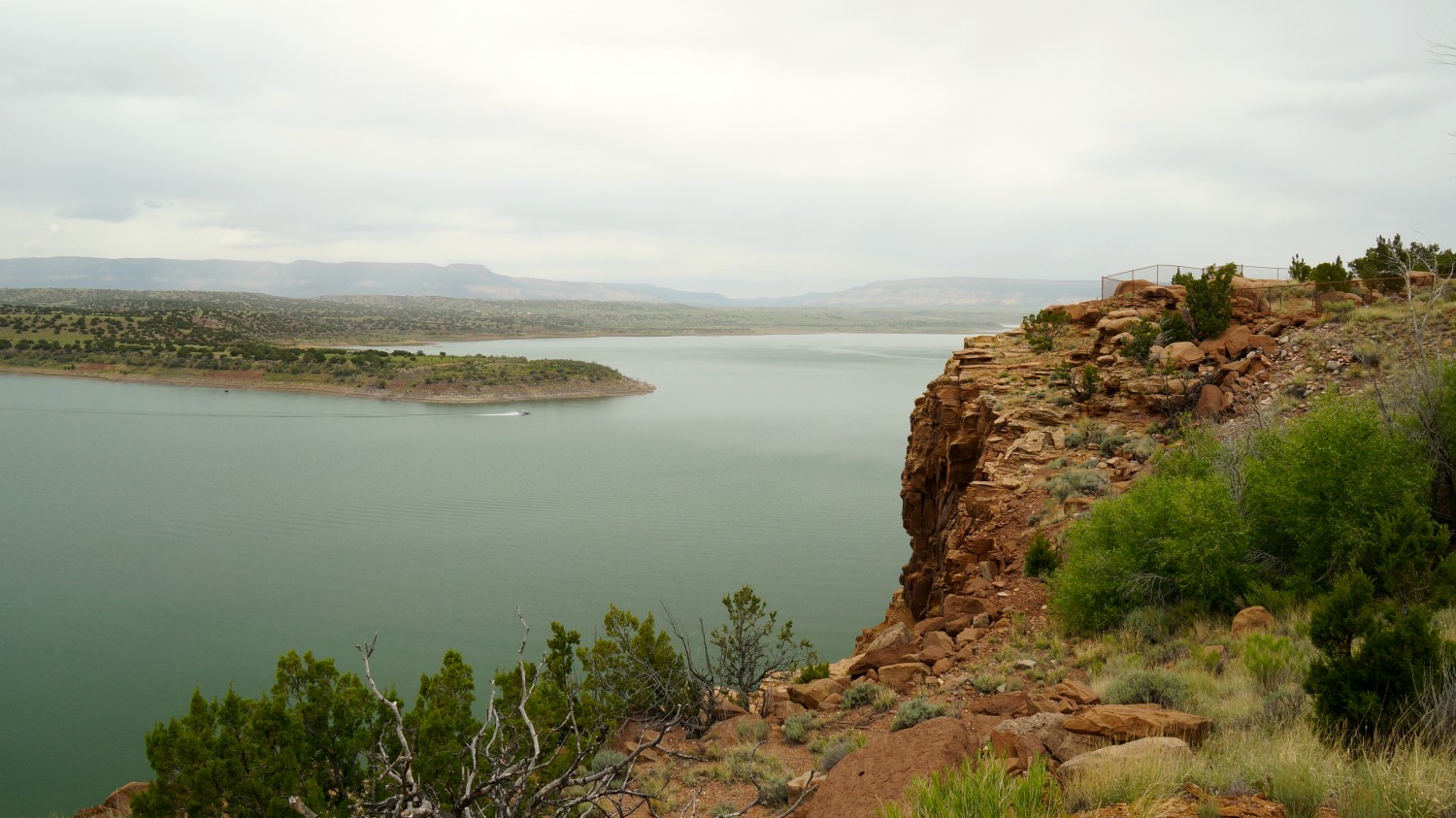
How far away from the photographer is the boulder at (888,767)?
5.18 meters

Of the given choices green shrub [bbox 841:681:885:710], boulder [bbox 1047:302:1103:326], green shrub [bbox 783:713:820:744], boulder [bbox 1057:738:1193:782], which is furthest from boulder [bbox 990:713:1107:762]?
boulder [bbox 1047:302:1103:326]

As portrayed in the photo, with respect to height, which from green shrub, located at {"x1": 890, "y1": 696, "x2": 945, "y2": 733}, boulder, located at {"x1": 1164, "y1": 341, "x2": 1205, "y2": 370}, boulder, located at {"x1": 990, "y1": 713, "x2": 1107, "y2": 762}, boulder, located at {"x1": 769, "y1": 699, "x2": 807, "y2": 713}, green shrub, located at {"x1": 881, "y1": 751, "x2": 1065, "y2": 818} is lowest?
boulder, located at {"x1": 769, "y1": 699, "x2": 807, "y2": 713}

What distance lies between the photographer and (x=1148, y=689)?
6.40 meters

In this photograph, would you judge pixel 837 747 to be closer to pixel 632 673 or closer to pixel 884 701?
pixel 884 701

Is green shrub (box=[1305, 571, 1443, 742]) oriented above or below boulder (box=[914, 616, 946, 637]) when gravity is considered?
above

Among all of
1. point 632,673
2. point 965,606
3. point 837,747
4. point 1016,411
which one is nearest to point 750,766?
point 837,747

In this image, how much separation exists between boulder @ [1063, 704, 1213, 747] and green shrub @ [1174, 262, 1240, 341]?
13.5 meters

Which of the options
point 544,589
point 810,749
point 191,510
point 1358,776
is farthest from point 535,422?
point 1358,776

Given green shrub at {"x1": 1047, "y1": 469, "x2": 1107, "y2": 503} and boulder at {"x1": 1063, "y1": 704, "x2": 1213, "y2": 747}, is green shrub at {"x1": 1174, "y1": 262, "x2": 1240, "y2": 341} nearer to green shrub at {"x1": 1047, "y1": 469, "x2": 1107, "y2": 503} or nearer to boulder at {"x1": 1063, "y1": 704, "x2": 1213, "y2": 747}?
green shrub at {"x1": 1047, "y1": 469, "x2": 1107, "y2": 503}

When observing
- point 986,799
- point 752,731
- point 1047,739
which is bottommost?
point 752,731

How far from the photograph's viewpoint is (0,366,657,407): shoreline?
61438mm

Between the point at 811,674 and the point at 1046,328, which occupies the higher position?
the point at 1046,328

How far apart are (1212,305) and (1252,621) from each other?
10662 millimetres

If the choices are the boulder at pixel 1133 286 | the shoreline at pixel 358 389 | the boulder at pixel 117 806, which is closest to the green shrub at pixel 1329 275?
the boulder at pixel 1133 286
